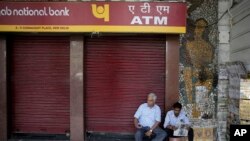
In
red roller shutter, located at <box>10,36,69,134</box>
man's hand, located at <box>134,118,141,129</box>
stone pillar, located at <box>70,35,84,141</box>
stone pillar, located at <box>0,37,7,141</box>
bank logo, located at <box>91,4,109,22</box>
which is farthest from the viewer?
red roller shutter, located at <box>10,36,69,134</box>

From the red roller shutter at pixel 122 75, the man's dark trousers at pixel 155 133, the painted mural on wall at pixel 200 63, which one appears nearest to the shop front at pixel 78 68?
the red roller shutter at pixel 122 75

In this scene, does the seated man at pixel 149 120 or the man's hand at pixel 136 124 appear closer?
the seated man at pixel 149 120

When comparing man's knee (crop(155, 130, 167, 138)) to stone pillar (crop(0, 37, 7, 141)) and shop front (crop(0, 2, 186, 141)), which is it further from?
stone pillar (crop(0, 37, 7, 141))

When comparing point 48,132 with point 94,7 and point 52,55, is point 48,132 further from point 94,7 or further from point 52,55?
point 94,7

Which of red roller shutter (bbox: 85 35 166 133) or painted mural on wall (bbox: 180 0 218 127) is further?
red roller shutter (bbox: 85 35 166 133)

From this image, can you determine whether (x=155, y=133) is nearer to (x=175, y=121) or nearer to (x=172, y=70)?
(x=175, y=121)

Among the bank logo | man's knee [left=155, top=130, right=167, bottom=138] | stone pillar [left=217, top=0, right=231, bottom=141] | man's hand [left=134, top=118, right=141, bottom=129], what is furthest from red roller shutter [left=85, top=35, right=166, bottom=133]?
stone pillar [left=217, top=0, right=231, bottom=141]

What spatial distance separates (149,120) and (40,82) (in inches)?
118

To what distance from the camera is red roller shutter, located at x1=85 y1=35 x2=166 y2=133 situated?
9812 mm

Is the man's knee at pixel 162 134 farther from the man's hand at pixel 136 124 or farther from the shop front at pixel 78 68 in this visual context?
the shop front at pixel 78 68

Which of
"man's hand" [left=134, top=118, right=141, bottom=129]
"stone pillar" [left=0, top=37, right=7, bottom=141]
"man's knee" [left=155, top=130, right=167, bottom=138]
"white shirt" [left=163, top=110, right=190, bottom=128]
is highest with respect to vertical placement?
"stone pillar" [left=0, top=37, right=7, bottom=141]

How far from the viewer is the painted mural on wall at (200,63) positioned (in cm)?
965

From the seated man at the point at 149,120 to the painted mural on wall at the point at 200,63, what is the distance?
3.20 ft

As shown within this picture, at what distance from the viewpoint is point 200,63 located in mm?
9664
